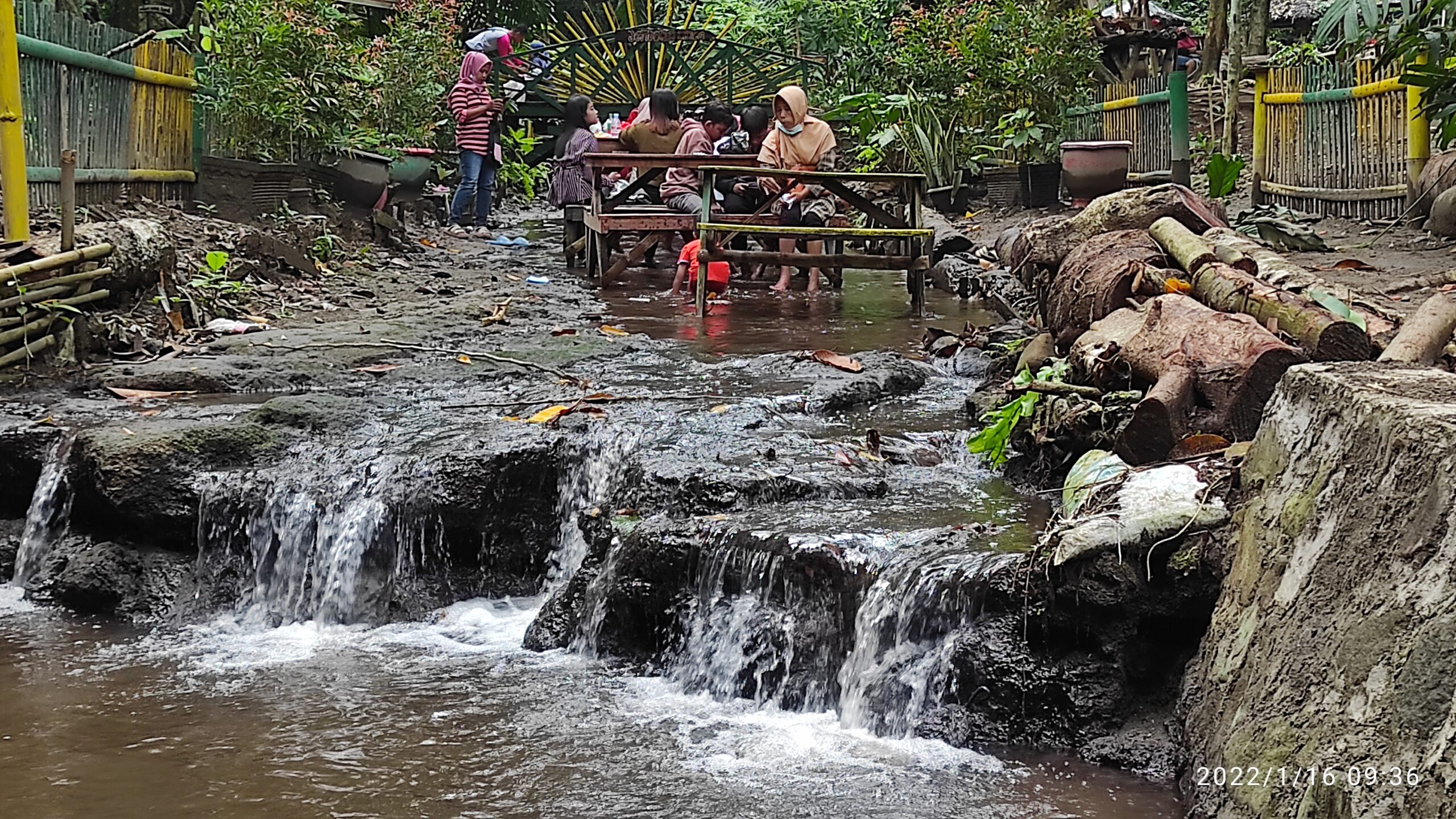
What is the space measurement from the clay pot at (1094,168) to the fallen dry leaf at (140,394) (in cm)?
771

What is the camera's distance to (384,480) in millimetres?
5578

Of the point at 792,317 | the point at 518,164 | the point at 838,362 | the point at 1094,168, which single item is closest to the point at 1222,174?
the point at 1094,168

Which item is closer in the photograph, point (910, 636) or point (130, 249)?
point (910, 636)

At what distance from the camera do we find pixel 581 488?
18.5 feet

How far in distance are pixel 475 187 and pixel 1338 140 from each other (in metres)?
8.47

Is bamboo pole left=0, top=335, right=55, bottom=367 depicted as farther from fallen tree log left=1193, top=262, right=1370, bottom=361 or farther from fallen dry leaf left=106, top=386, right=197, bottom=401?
fallen tree log left=1193, top=262, right=1370, bottom=361

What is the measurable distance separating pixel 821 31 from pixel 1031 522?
67.9 feet

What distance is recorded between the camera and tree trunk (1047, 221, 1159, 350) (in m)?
6.32

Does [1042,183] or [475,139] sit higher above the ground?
[475,139]

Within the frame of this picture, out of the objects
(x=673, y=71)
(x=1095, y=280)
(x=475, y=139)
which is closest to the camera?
(x=1095, y=280)

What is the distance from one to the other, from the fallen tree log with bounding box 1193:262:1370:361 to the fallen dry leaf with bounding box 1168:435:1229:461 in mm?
481

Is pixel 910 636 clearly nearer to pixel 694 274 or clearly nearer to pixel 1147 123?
pixel 694 274

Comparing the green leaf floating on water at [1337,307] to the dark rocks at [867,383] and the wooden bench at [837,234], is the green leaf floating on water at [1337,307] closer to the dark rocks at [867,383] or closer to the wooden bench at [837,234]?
the dark rocks at [867,383]

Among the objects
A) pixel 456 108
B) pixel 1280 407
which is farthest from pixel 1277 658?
pixel 456 108
